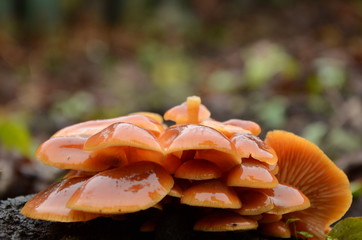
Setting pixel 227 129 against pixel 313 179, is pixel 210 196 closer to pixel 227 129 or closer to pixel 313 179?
pixel 227 129

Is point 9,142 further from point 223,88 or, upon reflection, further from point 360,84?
point 360,84

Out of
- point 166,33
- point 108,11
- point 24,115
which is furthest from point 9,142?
point 108,11

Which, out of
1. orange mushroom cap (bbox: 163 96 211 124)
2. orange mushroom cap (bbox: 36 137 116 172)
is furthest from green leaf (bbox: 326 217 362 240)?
orange mushroom cap (bbox: 36 137 116 172)

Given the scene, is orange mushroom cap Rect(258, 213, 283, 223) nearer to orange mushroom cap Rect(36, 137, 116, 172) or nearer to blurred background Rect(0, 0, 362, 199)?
orange mushroom cap Rect(36, 137, 116, 172)

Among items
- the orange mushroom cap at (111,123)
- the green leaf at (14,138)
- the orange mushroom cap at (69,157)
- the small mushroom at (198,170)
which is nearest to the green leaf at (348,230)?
the small mushroom at (198,170)

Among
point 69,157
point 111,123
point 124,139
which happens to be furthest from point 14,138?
point 124,139

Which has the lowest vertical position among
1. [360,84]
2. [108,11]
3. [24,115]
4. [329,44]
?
[24,115]
